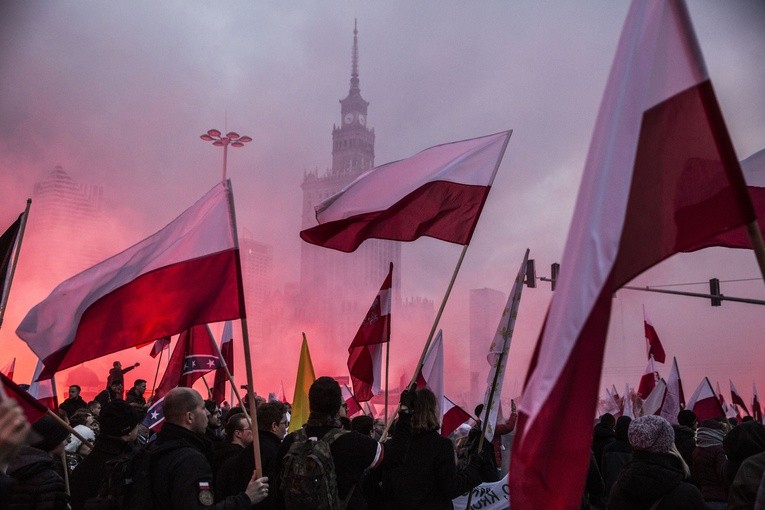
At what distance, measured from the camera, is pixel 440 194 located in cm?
655

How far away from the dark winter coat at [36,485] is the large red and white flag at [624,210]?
2.45 m

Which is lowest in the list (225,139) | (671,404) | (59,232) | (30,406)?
(671,404)

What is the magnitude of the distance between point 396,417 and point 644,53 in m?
3.13

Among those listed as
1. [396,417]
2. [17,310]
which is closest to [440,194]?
[396,417]

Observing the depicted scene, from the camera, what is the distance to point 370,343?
846cm

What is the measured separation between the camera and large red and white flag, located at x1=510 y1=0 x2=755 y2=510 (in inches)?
111

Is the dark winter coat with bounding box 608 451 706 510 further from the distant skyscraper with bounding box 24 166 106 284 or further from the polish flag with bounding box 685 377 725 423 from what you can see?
the distant skyscraper with bounding box 24 166 106 284

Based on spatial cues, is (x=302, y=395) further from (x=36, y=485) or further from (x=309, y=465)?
(x=36, y=485)

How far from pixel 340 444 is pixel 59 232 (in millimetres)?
31461

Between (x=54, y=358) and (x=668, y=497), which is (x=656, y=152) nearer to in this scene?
(x=668, y=497)

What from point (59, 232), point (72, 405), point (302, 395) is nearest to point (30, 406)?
point (302, 395)

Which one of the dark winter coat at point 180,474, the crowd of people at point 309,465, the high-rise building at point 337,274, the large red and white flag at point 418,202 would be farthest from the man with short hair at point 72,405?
the high-rise building at point 337,274

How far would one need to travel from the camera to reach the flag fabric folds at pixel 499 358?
583cm

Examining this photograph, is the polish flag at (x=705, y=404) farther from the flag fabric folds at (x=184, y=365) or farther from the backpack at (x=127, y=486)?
the backpack at (x=127, y=486)
